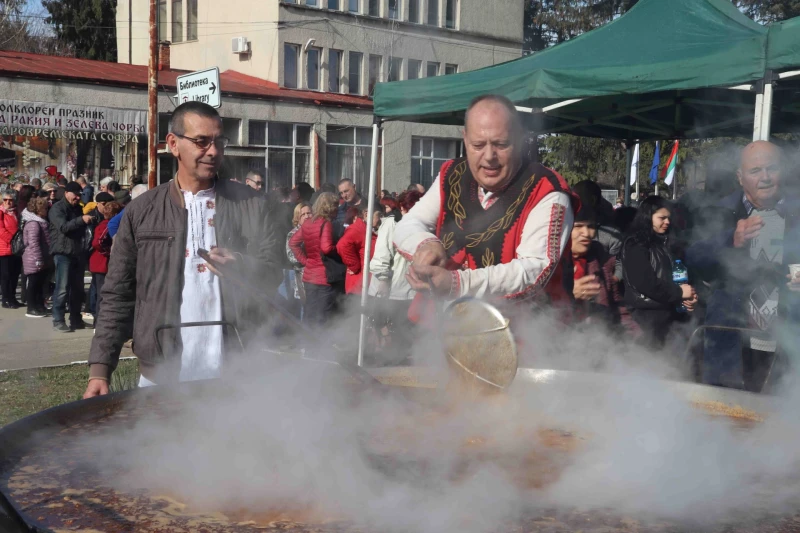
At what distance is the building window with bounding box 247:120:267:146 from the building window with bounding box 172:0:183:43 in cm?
658

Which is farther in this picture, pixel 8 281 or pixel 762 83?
pixel 8 281

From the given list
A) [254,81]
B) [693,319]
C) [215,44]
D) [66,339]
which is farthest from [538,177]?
[215,44]

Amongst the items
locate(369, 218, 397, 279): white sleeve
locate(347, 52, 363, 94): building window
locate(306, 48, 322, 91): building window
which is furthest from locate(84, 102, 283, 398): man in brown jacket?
locate(347, 52, 363, 94): building window

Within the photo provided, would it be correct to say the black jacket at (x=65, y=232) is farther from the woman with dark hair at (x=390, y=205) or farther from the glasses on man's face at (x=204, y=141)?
the glasses on man's face at (x=204, y=141)

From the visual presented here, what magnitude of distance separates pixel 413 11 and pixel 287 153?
23.8ft

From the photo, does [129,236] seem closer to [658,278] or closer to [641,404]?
[641,404]

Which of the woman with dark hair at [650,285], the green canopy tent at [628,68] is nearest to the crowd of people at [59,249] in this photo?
the green canopy tent at [628,68]

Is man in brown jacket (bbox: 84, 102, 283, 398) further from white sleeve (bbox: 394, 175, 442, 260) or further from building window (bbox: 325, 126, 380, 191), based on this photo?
building window (bbox: 325, 126, 380, 191)

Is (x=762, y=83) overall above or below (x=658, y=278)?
above

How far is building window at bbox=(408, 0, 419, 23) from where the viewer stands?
25688mm

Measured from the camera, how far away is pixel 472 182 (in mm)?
2623

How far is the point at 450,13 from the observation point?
26141 millimetres

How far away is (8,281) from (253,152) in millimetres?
12271

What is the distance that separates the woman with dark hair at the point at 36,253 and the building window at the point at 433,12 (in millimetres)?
18630
